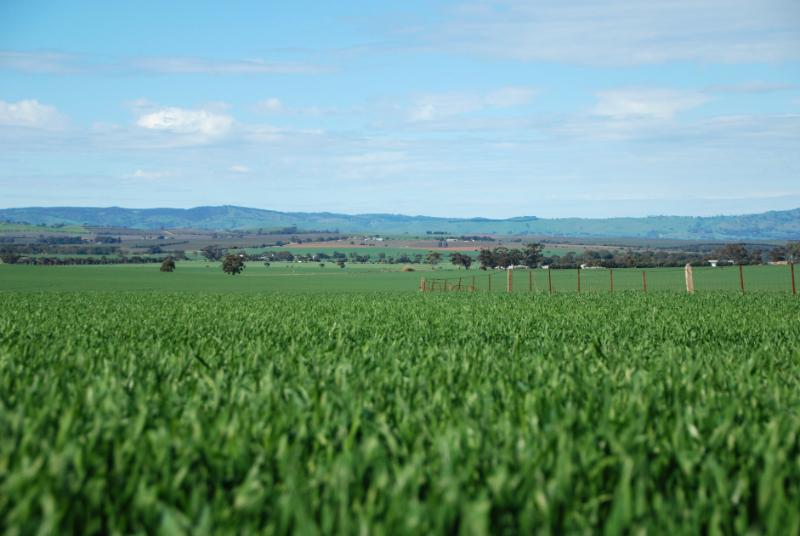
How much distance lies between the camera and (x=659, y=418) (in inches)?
215

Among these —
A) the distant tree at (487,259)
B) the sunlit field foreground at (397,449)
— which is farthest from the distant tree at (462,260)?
the sunlit field foreground at (397,449)

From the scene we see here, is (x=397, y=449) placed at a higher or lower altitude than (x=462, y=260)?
higher

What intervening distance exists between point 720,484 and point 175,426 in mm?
3010

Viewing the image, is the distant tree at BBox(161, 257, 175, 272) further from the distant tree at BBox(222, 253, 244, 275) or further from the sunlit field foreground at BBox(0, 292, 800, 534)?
the sunlit field foreground at BBox(0, 292, 800, 534)

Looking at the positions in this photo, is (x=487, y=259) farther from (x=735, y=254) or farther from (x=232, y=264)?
(x=232, y=264)

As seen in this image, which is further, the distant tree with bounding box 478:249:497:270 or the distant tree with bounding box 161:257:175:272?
the distant tree with bounding box 478:249:497:270

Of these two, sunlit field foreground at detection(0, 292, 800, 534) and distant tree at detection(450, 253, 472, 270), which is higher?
sunlit field foreground at detection(0, 292, 800, 534)

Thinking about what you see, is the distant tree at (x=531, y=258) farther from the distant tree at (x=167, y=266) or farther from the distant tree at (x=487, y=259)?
the distant tree at (x=167, y=266)

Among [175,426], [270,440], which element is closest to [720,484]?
[270,440]

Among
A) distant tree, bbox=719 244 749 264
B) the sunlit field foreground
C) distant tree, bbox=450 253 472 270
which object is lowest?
distant tree, bbox=450 253 472 270

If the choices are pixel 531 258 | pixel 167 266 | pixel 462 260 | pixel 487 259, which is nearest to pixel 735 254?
pixel 531 258

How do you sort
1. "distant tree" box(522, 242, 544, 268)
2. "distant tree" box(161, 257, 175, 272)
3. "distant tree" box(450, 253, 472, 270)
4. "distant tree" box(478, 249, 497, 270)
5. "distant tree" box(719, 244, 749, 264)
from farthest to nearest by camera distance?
"distant tree" box(450, 253, 472, 270) < "distant tree" box(478, 249, 497, 270) < "distant tree" box(522, 242, 544, 268) < "distant tree" box(161, 257, 175, 272) < "distant tree" box(719, 244, 749, 264)

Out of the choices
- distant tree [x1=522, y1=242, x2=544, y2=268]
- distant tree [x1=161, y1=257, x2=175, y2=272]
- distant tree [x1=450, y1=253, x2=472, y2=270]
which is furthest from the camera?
distant tree [x1=450, y1=253, x2=472, y2=270]

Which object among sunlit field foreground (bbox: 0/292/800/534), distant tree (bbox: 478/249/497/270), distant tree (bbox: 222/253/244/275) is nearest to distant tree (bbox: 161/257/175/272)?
distant tree (bbox: 222/253/244/275)
